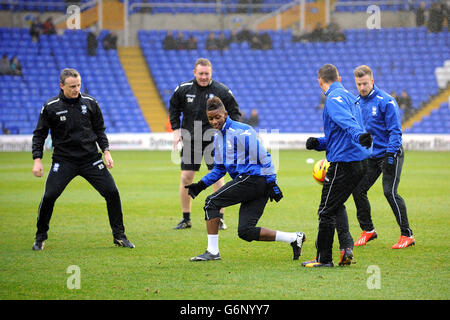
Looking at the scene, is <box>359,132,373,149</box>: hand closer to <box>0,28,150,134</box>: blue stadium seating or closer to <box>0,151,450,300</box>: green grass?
<box>0,151,450,300</box>: green grass

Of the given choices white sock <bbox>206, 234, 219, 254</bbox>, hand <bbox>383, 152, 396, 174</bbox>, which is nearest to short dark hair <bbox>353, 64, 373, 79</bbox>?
hand <bbox>383, 152, 396, 174</bbox>

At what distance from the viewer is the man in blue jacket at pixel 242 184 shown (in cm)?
772

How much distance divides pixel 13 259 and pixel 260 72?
107ft

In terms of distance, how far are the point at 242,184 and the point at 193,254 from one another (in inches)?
46.6

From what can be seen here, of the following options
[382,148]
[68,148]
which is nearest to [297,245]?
[382,148]

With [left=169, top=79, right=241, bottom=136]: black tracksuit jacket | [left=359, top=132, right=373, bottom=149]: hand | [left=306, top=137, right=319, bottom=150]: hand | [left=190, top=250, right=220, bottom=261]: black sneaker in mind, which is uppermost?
[left=169, top=79, right=241, bottom=136]: black tracksuit jacket

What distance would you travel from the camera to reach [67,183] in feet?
28.0

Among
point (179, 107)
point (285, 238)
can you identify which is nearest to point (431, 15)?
point (179, 107)

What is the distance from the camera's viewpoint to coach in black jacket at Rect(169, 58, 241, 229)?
10.7 m

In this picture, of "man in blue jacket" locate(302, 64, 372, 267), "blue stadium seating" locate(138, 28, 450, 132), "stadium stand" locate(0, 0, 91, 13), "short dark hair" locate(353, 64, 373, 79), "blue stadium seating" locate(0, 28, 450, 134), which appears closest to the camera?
"man in blue jacket" locate(302, 64, 372, 267)

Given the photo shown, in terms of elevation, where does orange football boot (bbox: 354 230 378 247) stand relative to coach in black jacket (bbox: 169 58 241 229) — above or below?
below

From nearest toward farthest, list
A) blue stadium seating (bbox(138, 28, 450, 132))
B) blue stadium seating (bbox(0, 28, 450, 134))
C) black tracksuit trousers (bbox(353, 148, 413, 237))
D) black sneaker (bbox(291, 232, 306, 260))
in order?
black sneaker (bbox(291, 232, 306, 260))
black tracksuit trousers (bbox(353, 148, 413, 237))
blue stadium seating (bbox(0, 28, 450, 134))
blue stadium seating (bbox(138, 28, 450, 132))

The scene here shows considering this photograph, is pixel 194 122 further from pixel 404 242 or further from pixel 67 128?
pixel 404 242

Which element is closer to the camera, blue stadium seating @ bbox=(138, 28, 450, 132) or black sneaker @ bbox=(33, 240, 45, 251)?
black sneaker @ bbox=(33, 240, 45, 251)
